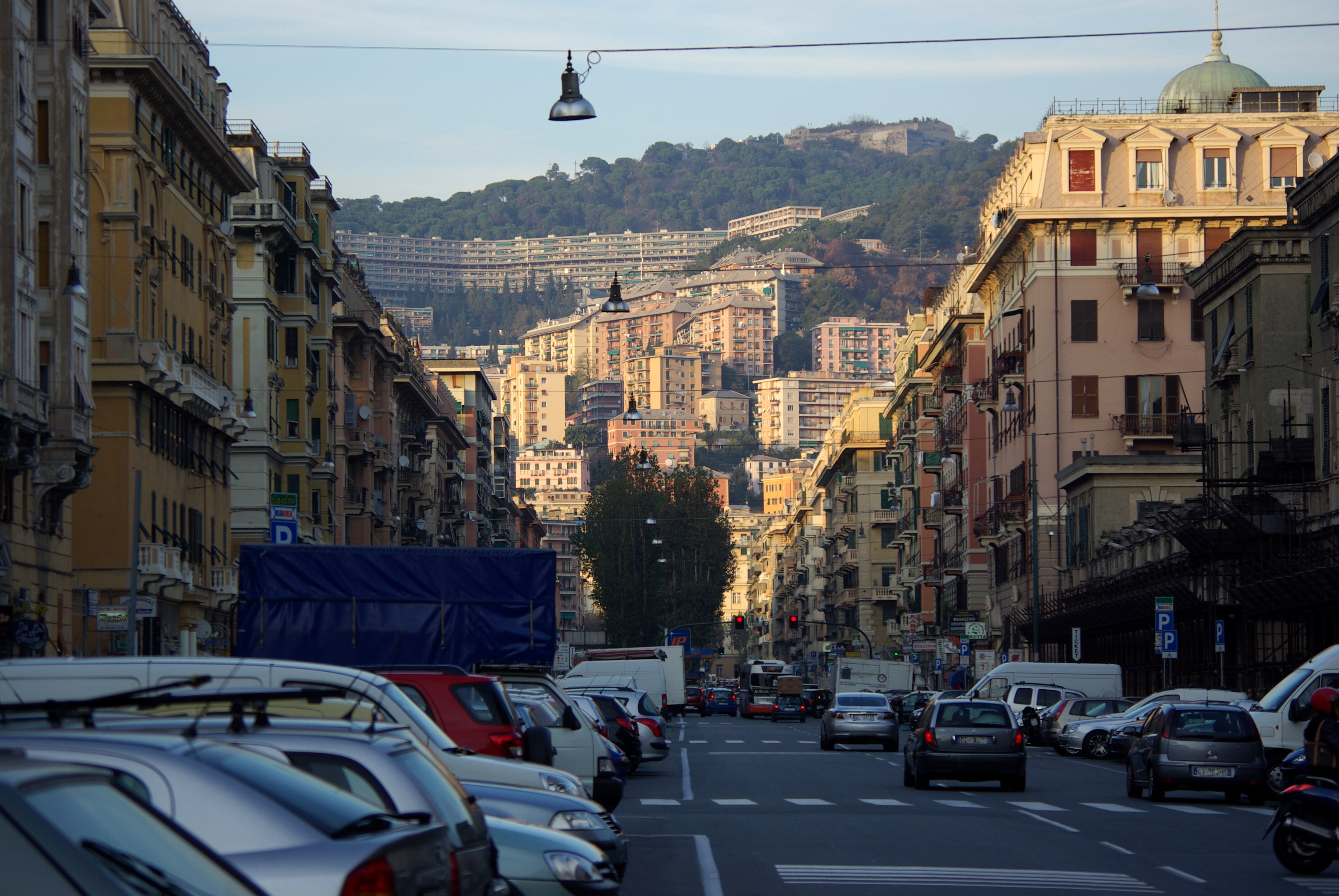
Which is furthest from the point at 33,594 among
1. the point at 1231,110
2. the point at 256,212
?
the point at 1231,110

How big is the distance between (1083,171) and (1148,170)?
2.38 metres

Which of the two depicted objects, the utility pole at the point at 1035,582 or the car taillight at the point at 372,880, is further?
the utility pole at the point at 1035,582

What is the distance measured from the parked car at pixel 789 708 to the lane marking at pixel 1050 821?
56868 millimetres

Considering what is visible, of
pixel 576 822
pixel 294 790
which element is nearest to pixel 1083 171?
pixel 576 822

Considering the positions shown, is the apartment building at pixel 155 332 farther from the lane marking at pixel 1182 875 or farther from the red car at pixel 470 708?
the lane marking at pixel 1182 875

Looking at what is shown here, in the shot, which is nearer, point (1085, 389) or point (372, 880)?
point (372, 880)

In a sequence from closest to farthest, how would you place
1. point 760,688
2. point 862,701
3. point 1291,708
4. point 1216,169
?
point 1291,708 → point 862,701 → point 1216,169 → point 760,688

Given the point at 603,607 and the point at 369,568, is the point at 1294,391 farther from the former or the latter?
the point at 603,607

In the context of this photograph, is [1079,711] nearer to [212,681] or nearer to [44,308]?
[44,308]

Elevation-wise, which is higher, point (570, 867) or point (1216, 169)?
point (1216, 169)

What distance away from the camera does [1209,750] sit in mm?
26781

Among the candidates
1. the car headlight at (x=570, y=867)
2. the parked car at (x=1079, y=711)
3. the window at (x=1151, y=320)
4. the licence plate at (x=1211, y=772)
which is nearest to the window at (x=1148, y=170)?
the window at (x=1151, y=320)

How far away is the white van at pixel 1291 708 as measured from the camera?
27.2m

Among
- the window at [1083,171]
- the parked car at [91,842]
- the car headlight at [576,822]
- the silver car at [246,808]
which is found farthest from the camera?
the window at [1083,171]
